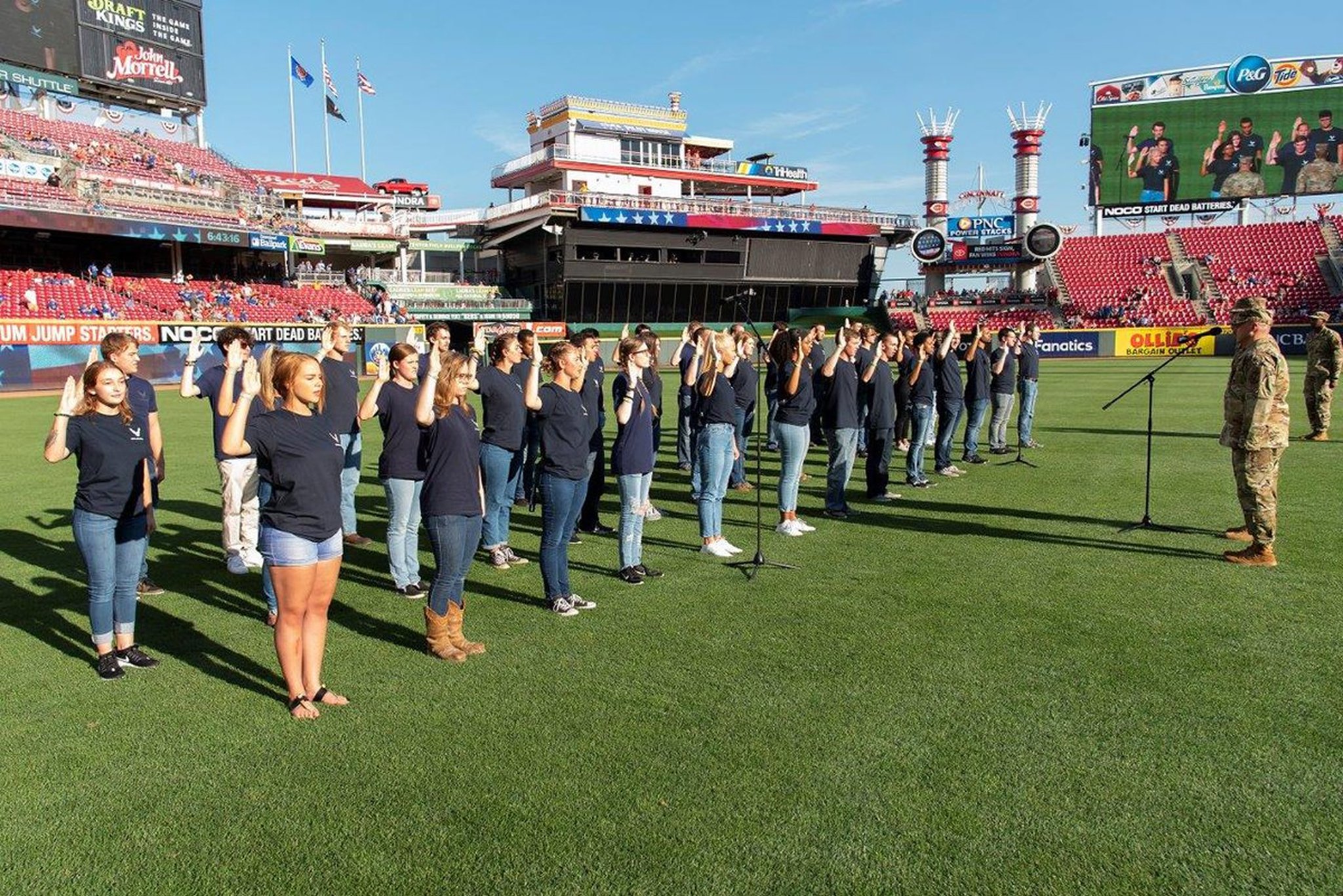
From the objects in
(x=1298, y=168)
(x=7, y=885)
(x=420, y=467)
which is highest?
(x=1298, y=168)

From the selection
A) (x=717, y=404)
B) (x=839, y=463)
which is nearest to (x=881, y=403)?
(x=839, y=463)

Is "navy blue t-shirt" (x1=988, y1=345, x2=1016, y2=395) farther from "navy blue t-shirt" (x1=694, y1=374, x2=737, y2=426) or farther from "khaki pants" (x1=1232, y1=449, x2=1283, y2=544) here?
"navy blue t-shirt" (x1=694, y1=374, x2=737, y2=426)

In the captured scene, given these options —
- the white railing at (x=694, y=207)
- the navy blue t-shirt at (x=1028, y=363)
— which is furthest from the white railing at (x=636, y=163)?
the navy blue t-shirt at (x=1028, y=363)

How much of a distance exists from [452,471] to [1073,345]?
4367cm

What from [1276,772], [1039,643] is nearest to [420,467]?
[1039,643]

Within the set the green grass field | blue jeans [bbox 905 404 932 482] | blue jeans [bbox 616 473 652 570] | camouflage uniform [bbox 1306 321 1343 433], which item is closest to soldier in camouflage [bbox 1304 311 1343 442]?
camouflage uniform [bbox 1306 321 1343 433]

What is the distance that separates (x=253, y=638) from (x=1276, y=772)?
5.83 metres

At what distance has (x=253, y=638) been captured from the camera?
6.07 metres

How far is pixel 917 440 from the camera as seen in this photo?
36.9 ft

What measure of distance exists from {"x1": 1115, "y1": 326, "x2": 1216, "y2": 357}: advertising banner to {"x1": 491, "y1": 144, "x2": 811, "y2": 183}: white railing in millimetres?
25612

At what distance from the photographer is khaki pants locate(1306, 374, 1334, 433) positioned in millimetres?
13844

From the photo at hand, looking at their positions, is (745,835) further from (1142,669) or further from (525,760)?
(1142,669)

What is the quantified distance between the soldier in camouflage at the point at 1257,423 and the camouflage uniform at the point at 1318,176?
50434mm

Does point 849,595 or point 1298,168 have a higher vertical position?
point 1298,168
